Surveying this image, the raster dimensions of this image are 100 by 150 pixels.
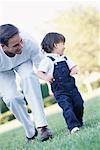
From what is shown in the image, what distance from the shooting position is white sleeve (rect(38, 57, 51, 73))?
572cm

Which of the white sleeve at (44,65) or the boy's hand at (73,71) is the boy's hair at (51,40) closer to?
the white sleeve at (44,65)

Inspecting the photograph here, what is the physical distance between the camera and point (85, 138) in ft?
14.8

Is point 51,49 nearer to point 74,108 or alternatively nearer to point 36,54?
point 36,54

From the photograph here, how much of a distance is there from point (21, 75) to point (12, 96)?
0.24 m

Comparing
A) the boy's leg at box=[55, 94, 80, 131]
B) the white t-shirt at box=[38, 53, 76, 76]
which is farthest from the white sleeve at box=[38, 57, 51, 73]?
the boy's leg at box=[55, 94, 80, 131]

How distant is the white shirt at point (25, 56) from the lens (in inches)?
229

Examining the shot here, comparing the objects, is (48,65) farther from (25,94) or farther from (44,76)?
(25,94)

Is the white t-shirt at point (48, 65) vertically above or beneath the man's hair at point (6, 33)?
beneath

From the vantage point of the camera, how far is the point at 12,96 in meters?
5.92

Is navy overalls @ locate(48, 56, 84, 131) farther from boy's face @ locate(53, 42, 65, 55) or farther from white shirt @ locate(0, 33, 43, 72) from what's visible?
white shirt @ locate(0, 33, 43, 72)

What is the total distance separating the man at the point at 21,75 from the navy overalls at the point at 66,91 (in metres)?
0.20

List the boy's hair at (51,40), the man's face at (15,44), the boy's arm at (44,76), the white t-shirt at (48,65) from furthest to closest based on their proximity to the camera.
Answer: the boy's hair at (51,40)
the white t-shirt at (48,65)
the boy's arm at (44,76)
the man's face at (15,44)

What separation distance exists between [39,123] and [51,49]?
73 cm

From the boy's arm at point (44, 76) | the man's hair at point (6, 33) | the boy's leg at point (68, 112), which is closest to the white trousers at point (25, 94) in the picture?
the boy's arm at point (44, 76)
